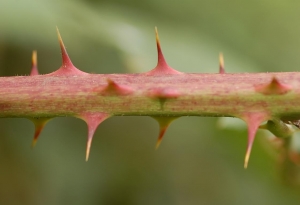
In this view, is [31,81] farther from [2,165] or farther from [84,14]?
[2,165]

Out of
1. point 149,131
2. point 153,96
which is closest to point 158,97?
point 153,96

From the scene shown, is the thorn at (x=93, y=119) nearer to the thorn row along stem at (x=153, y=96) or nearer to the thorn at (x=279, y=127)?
the thorn row along stem at (x=153, y=96)

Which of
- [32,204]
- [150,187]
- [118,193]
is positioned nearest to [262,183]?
[150,187]

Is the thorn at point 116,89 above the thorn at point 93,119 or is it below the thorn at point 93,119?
above

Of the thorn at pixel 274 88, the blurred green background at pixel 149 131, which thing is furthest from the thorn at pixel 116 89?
the blurred green background at pixel 149 131

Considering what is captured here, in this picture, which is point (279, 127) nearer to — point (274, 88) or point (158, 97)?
point (274, 88)

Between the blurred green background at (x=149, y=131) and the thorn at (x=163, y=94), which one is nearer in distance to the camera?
the thorn at (x=163, y=94)
